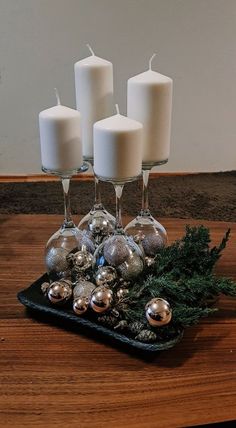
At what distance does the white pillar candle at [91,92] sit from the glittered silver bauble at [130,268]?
0.62 ft

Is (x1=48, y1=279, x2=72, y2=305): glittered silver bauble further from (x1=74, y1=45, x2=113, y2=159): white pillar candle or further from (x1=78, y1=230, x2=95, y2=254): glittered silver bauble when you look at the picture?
(x1=74, y1=45, x2=113, y2=159): white pillar candle

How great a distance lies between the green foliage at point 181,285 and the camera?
2.16 feet

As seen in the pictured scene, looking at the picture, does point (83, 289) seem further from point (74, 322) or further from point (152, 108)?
point (152, 108)

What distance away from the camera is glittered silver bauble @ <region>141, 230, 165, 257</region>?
828mm

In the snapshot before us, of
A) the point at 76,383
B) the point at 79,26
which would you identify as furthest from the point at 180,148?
the point at 76,383

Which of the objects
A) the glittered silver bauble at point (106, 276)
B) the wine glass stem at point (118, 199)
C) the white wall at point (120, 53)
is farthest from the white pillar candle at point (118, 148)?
the white wall at point (120, 53)

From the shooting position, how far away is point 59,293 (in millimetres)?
724

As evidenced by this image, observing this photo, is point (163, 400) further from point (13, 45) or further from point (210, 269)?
point (13, 45)

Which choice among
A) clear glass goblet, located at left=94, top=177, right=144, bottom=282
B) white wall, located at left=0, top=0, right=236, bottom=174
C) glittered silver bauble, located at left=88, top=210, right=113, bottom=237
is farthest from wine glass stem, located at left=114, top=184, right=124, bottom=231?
white wall, located at left=0, top=0, right=236, bottom=174

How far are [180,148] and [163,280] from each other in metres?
1.82

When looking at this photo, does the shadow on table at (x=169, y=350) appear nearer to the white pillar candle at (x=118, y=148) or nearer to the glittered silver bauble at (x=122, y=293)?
the glittered silver bauble at (x=122, y=293)

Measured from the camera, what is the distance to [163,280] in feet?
2.26

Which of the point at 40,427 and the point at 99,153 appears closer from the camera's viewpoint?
the point at 40,427

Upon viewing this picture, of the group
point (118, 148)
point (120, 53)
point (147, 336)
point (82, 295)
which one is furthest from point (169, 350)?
point (120, 53)
